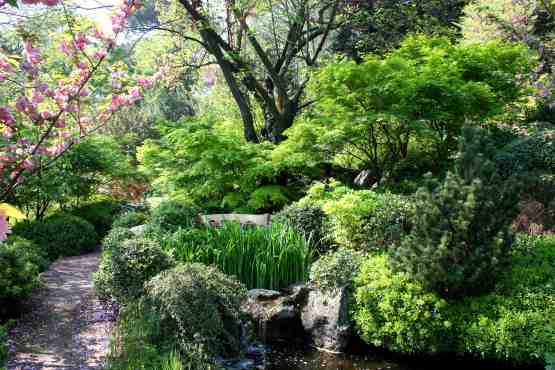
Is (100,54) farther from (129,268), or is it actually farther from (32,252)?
(32,252)

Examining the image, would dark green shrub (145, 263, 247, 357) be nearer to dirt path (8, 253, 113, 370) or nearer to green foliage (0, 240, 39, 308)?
dirt path (8, 253, 113, 370)

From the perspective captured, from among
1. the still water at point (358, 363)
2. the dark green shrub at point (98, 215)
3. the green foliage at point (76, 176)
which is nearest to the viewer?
the still water at point (358, 363)

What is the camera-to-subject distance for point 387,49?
1295cm

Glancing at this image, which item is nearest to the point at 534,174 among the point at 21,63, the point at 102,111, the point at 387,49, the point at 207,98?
the point at 102,111

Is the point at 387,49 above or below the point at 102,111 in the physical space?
above

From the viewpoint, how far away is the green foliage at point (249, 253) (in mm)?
6820

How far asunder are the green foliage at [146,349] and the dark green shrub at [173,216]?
2579mm

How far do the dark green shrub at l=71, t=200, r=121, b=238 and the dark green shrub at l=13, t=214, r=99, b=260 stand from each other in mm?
1127

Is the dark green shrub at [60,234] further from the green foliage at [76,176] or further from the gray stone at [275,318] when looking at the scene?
the gray stone at [275,318]

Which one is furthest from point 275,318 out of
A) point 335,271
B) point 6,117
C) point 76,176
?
point 76,176

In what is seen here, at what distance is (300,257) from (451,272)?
247cm

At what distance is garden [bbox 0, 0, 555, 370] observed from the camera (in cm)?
469

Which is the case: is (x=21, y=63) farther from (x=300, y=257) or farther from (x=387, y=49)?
(x=387, y=49)

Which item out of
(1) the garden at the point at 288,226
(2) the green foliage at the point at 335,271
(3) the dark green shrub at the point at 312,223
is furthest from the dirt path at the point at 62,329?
(3) the dark green shrub at the point at 312,223
